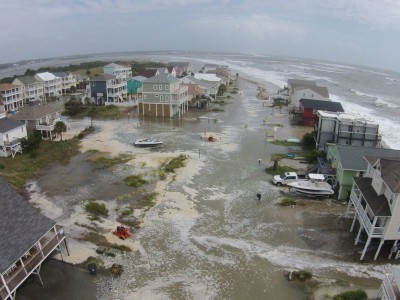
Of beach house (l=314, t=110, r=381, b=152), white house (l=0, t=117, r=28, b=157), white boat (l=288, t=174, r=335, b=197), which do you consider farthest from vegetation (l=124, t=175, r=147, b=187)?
beach house (l=314, t=110, r=381, b=152)

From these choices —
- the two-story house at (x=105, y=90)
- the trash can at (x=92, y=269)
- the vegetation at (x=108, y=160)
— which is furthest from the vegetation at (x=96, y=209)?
the two-story house at (x=105, y=90)

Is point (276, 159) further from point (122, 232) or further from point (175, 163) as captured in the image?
point (122, 232)

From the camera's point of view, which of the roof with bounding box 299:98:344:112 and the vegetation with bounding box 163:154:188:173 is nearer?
the vegetation with bounding box 163:154:188:173

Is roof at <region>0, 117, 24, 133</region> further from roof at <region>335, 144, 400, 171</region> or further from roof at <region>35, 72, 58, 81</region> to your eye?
roof at <region>35, 72, 58, 81</region>

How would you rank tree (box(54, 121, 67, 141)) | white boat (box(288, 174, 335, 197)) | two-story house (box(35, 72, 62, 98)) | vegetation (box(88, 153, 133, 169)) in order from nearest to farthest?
white boat (box(288, 174, 335, 197)) < vegetation (box(88, 153, 133, 169)) < tree (box(54, 121, 67, 141)) < two-story house (box(35, 72, 62, 98))

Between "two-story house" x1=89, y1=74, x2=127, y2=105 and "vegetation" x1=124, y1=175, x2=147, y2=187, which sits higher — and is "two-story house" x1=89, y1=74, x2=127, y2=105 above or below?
→ above

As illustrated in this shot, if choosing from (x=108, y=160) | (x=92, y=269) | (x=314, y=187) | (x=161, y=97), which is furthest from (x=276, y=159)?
(x=161, y=97)

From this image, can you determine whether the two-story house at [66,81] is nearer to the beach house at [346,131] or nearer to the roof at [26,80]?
the roof at [26,80]
